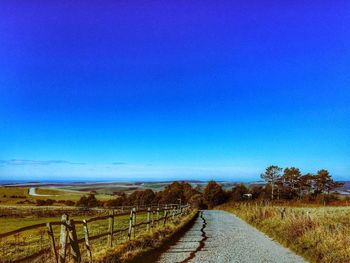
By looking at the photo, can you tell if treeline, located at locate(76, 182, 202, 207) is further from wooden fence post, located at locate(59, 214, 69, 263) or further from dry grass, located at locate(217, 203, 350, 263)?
wooden fence post, located at locate(59, 214, 69, 263)

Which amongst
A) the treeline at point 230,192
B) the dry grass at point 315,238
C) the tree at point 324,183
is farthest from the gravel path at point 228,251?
the tree at point 324,183

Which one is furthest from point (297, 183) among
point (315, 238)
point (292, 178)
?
point (315, 238)

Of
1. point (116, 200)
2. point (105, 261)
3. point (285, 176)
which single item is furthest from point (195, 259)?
point (285, 176)

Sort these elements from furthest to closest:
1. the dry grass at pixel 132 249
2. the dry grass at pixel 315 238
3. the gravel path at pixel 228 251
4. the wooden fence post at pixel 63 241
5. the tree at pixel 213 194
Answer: the tree at pixel 213 194 → the gravel path at pixel 228 251 → the dry grass at pixel 315 238 → the dry grass at pixel 132 249 → the wooden fence post at pixel 63 241

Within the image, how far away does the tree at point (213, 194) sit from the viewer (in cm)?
10294

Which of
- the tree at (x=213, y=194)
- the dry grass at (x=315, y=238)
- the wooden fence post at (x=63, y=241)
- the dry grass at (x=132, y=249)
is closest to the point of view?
the wooden fence post at (x=63, y=241)

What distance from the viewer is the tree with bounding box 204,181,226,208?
103m

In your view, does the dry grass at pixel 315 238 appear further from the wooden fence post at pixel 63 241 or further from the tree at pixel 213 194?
the tree at pixel 213 194

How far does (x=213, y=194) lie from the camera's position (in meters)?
104

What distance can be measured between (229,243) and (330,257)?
5.97m

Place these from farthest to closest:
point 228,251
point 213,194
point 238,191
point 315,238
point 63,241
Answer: point 238,191, point 213,194, point 315,238, point 228,251, point 63,241

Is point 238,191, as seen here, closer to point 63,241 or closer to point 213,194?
point 213,194

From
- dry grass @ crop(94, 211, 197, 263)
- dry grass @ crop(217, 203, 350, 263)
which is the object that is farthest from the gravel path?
dry grass @ crop(94, 211, 197, 263)

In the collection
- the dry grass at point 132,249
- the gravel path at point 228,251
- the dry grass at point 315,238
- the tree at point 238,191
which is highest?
the tree at point 238,191
